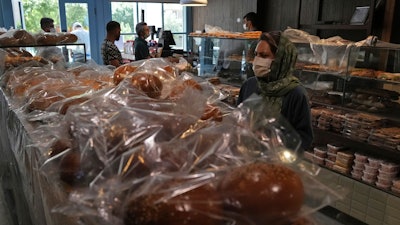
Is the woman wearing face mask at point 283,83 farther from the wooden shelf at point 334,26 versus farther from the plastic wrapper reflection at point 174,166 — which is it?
the wooden shelf at point 334,26

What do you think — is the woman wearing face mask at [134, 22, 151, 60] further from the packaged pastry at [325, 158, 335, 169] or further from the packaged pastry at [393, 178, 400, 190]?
the packaged pastry at [393, 178, 400, 190]

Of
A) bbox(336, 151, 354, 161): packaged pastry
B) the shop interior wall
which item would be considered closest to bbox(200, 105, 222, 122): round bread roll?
bbox(336, 151, 354, 161): packaged pastry

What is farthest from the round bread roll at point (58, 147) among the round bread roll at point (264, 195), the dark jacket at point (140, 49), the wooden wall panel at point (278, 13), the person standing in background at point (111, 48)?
the wooden wall panel at point (278, 13)

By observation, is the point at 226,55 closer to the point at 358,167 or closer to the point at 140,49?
the point at 140,49

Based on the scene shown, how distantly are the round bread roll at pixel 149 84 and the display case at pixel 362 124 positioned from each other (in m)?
2.13

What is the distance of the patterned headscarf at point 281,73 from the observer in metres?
2.09

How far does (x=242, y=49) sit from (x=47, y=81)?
2794 mm

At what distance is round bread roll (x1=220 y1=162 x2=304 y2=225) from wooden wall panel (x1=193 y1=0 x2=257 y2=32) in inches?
230

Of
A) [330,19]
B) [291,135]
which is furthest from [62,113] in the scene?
[330,19]

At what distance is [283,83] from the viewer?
2109 millimetres

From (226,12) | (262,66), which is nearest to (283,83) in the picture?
(262,66)

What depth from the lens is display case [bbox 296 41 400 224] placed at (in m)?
2.59

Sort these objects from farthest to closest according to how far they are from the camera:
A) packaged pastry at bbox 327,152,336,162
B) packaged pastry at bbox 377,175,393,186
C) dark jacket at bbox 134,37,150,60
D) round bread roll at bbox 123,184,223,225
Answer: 1. dark jacket at bbox 134,37,150,60
2. packaged pastry at bbox 327,152,336,162
3. packaged pastry at bbox 377,175,393,186
4. round bread roll at bbox 123,184,223,225

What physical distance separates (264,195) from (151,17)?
9.33 m
